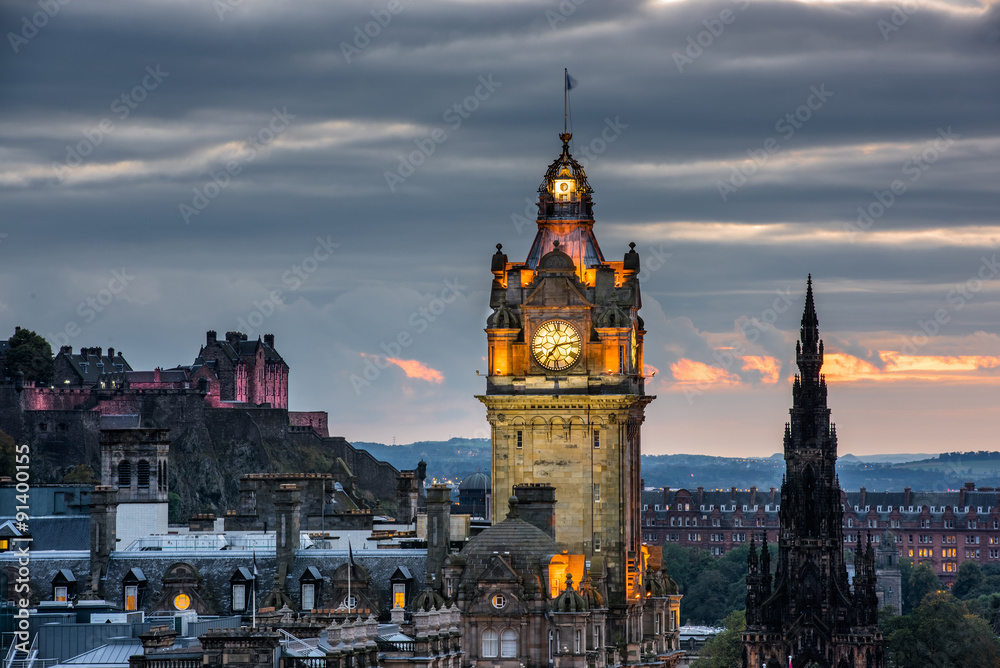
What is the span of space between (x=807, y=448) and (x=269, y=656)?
118m

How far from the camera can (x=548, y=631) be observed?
111 m

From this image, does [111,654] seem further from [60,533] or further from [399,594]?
[60,533]

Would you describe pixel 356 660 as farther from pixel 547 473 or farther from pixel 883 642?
pixel 883 642

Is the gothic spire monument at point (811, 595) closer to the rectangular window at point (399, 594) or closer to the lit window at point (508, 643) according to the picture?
the rectangular window at point (399, 594)

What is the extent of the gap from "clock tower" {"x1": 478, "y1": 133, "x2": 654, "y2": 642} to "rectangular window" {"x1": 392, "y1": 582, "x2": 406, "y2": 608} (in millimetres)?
7124

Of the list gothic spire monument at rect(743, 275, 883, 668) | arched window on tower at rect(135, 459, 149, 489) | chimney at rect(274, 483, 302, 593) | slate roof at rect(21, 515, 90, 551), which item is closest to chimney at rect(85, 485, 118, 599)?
chimney at rect(274, 483, 302, 593)

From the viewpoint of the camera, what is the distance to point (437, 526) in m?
122

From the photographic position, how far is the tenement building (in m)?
126

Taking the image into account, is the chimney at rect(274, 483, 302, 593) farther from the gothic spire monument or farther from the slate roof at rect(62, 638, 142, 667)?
the gothic spire monument

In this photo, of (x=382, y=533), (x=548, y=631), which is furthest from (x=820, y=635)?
(x=548, y=631)

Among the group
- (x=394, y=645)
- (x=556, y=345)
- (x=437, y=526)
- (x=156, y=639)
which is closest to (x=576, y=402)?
(x=556, y=345)

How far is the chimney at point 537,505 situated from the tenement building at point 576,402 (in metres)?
3.14

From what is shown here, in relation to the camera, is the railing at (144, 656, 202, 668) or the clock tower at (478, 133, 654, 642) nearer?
the railing at (144, 656, 202, 668)

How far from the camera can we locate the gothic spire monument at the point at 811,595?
184 metres
